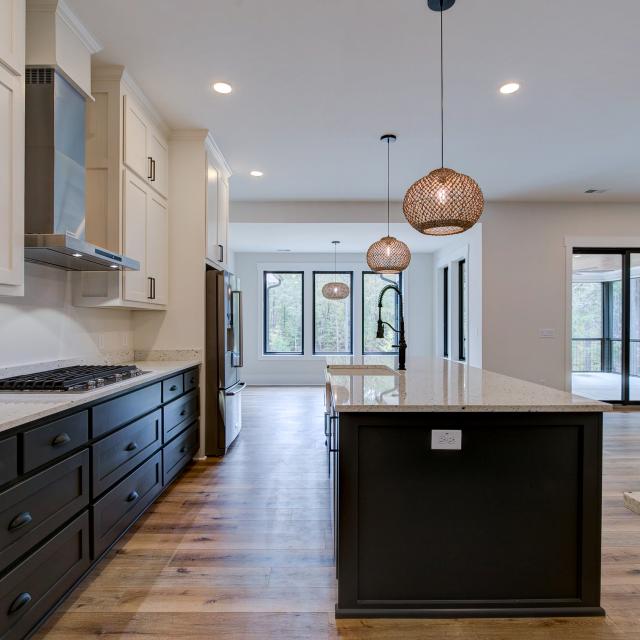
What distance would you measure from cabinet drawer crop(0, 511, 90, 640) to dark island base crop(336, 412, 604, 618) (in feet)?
3.55

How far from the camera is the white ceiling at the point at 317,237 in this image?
582cm

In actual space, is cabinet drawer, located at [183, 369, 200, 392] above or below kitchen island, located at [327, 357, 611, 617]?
above

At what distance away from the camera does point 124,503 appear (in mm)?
2131

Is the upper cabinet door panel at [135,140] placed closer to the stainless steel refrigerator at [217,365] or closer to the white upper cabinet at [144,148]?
the white upper cabinet at [144,148]

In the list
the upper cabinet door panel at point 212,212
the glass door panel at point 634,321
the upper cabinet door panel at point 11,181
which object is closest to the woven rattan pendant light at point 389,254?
the upper cabinet door panel at point 212,212

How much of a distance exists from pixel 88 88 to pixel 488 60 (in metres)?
2.37

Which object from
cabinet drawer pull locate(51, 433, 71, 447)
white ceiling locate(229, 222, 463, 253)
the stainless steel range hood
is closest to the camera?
cabinet drawer pull locate(51, 433, 71, 447)

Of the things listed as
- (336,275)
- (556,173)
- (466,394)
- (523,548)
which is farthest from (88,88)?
(336,275)

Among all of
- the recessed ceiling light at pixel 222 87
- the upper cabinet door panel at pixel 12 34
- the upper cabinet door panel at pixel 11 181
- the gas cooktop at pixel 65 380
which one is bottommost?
the gas cooktop at pixel 65 380

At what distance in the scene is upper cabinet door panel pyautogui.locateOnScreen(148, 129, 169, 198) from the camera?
318 centimetres

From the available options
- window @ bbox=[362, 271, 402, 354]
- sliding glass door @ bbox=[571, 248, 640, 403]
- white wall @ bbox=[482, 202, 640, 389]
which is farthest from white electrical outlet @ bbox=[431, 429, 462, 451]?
window @ bbox=[362, 271, 402, 354]

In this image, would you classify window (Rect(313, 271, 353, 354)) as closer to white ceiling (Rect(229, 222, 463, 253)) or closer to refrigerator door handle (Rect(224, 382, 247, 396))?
white ceiling (Rect(229, 222, 463, 253))

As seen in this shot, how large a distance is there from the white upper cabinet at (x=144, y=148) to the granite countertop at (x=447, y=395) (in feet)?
6.84

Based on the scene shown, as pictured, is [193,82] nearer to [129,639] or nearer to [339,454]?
[339,454]
